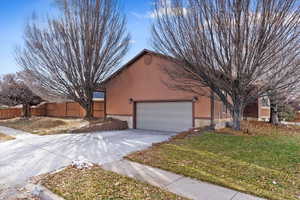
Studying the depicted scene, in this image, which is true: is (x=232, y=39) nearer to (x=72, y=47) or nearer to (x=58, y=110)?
(x=72, y=47)

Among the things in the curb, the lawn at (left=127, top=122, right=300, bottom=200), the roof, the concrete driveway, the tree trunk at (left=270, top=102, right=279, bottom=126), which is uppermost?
the roof

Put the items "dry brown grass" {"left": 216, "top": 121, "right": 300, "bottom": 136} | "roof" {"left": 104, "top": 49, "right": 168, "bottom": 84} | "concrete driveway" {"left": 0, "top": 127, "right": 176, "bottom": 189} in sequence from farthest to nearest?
"roof" {"left": 104, "top": 49, "right": 168, "bottom": 84}, "dry brown grass" {"left": 216, "top": 121, "right": 300, "bottom": 136}, "concrete driveway" {"left": 0, "top": 127, "right": 176, "bottom": 189}

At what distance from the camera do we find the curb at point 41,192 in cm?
355

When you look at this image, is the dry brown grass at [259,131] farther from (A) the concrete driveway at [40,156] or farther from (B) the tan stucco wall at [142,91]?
(A) the concrete driveway at [40,156]

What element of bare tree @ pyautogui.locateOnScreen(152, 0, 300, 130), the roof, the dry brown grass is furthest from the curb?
the roof

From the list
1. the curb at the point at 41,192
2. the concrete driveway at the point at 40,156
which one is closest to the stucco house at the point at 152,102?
the concrete driveway at the point at 40,156

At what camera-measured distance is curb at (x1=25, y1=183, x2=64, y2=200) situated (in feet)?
11.7

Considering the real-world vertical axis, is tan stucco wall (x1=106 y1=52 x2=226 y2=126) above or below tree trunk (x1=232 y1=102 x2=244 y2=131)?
above

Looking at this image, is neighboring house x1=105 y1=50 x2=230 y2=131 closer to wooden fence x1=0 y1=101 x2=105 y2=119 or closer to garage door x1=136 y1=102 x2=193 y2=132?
garage door x1=136 y1=102 x2=193 y2=132

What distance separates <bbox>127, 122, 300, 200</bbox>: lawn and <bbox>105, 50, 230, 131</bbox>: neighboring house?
3699 mm

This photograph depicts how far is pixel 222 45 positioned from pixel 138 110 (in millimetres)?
7907

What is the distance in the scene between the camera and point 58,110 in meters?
20.5

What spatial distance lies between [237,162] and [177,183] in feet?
7.05

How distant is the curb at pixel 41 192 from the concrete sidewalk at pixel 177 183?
1.48 m
